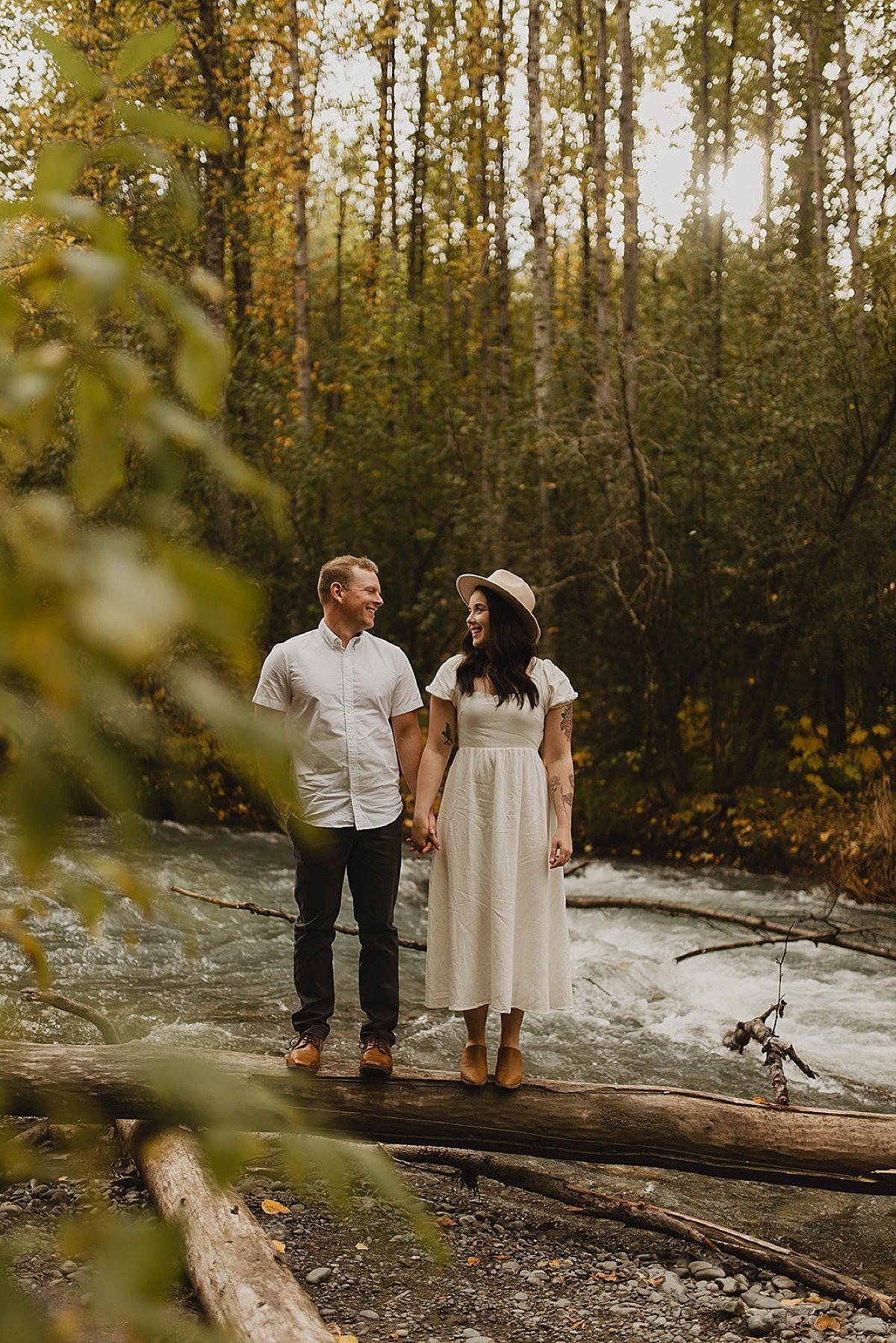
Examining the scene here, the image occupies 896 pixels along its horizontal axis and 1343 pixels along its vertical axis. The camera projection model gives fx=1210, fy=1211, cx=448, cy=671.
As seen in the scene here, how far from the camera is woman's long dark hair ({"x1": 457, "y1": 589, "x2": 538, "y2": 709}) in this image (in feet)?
15.3

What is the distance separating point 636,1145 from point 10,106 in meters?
13.2

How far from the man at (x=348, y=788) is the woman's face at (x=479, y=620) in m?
0.37

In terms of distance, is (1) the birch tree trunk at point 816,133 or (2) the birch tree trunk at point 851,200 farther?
(1) the birch tree trunk at point 816,133

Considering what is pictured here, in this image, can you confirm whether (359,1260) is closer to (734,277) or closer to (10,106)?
(10,106)

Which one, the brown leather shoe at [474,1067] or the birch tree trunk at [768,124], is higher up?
the birch tree trunk at [768,124]

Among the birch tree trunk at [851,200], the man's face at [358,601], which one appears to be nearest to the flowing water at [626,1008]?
the man's face at [358,601]

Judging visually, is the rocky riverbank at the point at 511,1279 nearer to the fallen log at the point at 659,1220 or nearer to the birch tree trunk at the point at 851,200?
the fallen log at the point at 659,1220

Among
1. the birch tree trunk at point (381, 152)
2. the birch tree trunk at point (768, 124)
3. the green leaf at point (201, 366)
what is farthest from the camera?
the birch tree trunk at point (768, 124)

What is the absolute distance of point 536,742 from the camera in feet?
15.4

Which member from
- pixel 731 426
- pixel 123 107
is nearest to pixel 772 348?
pixel 731 426

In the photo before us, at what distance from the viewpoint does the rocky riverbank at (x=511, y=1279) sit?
3.87 meters

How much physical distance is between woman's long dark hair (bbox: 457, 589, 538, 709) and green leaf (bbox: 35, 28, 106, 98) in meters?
3.99

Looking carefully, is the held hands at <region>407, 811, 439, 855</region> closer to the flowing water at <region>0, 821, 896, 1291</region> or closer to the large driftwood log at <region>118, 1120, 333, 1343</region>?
the flowing water at <region>0, 821, 896, 1291</region>

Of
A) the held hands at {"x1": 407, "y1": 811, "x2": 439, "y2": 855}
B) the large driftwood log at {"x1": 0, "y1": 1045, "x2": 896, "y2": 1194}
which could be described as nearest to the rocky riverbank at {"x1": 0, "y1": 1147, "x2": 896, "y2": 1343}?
the large driftwood log at {"x1": 0, "y1": 1045, "x2": 896, "y2": 1194}
